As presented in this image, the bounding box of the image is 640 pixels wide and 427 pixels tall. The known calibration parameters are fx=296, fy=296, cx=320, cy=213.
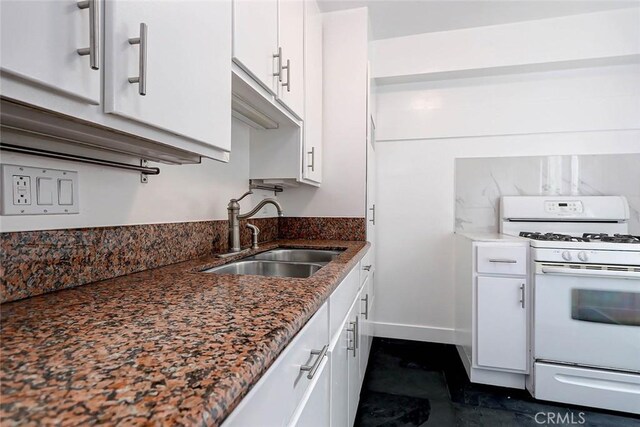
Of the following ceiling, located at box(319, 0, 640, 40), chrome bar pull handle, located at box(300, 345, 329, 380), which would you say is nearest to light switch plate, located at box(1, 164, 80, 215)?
chrome bar pull handle, located at box(300, 345, 329, 380)

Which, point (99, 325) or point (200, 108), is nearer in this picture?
point (99, 325)

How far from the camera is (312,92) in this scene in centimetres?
185

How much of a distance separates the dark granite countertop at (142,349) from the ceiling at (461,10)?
206cm

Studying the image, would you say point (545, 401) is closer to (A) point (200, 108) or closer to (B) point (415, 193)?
(B) point (415, 193)

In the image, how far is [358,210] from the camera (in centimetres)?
207

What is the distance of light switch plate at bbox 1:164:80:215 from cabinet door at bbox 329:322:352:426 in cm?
85

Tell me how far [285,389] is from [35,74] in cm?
66

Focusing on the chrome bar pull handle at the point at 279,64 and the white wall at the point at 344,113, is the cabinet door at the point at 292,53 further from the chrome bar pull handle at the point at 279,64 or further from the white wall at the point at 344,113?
the white wall at the point at 344,113

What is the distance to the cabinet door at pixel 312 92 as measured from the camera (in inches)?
68.0

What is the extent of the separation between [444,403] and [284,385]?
1552mm

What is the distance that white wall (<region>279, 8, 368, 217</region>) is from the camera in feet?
6.68

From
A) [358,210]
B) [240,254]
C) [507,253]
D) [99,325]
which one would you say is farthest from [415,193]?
[99,325]

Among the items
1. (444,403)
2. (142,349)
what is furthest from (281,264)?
(444,403)

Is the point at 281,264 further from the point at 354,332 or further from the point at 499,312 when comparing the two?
the point at 499,312
